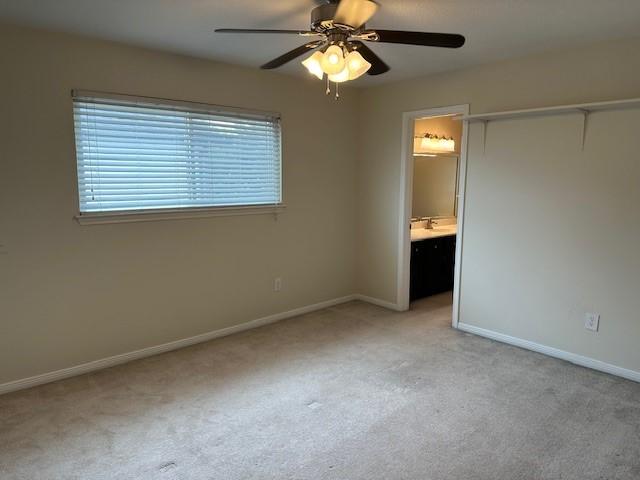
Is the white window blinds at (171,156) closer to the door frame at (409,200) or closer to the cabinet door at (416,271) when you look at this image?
the door frame at (409,200)

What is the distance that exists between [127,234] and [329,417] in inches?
76.5

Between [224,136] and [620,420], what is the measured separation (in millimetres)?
3384

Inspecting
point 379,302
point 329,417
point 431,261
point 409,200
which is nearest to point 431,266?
point 431,261

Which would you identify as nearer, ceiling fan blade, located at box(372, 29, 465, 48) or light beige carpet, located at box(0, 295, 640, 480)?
ceiling fan blade, located at box(372, 29, 465, 48)

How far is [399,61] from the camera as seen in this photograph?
351cm

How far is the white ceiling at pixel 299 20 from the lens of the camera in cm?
236

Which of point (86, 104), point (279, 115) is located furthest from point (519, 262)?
point (86, 104)

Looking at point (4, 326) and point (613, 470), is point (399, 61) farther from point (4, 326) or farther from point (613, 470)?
point (4, 326)

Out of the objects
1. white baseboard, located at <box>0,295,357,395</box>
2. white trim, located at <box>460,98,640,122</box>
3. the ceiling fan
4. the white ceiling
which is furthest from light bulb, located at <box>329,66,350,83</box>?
white baseboard, located at <box>0,295,357,395</box>

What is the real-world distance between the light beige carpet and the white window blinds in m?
1.25

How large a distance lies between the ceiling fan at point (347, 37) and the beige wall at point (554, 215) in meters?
1.60

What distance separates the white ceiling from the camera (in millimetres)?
2361

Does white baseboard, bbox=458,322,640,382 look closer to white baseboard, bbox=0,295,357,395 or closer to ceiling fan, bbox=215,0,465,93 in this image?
white baseboard, bbox=0,295,357,395

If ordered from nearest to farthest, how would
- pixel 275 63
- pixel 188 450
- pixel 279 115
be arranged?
pixel 188 450, pixel 275 63, pixel 279 115
